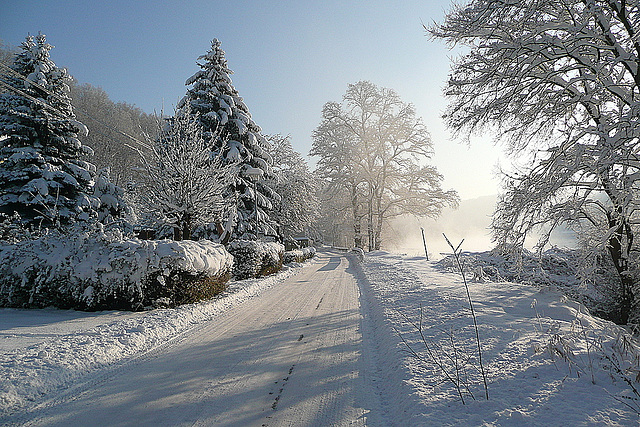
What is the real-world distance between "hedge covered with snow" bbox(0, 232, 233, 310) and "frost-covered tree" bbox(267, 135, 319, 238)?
16.8 m

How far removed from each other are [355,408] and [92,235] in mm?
6917

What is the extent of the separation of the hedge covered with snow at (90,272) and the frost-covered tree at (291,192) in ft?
55.2

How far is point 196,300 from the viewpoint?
7922mm

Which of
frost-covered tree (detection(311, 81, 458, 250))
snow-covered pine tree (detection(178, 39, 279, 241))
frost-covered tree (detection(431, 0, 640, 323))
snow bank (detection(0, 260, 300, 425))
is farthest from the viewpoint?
frost-covered tree (detection(311, 81, 458, 250))

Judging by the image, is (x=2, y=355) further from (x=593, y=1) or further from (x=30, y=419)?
(x=593, y=1)

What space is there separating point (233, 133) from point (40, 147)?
908 cm

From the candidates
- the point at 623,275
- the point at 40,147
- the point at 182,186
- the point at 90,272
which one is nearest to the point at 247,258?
the point at 182,186

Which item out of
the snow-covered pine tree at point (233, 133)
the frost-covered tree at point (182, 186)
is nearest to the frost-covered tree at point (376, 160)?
the snow-covered pine tree at point (233, 133)

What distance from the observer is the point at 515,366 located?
3.59 m

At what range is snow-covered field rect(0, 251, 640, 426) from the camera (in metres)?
2.84

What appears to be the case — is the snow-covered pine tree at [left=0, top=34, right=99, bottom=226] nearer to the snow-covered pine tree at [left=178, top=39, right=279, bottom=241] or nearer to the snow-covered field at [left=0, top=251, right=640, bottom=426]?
the snow-covered pine tree at [left=178, top=39, right=279, bottom=241]

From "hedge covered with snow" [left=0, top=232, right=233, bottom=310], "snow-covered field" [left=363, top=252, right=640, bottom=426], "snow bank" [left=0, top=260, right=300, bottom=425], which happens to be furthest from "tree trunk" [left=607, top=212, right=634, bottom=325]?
"hedge covered with snow" [left=0, top=232, right=233, bottom=310]

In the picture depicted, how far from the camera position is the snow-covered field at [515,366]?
2.73 meters

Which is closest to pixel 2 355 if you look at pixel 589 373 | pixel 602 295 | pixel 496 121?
pixel 589 373
